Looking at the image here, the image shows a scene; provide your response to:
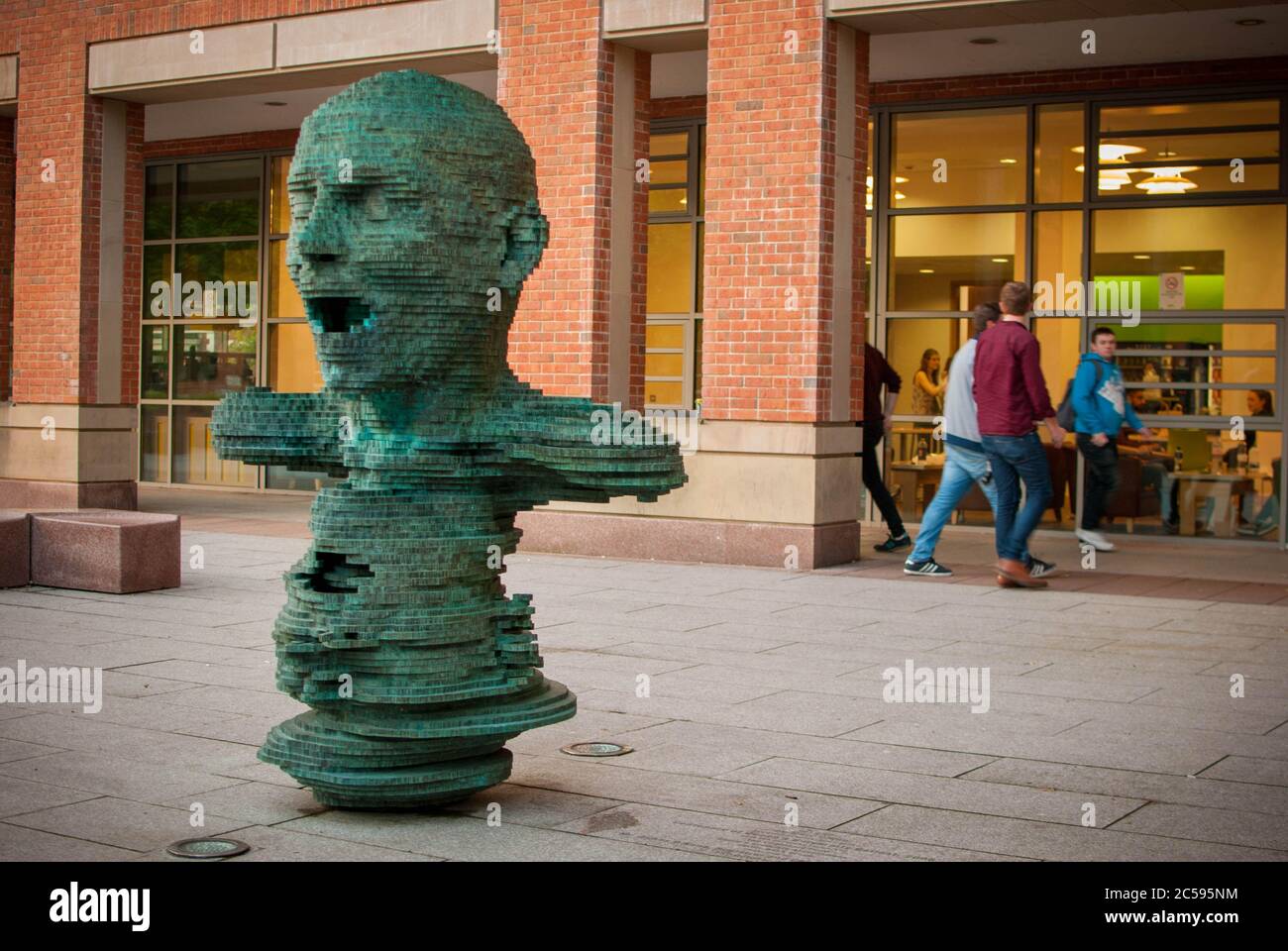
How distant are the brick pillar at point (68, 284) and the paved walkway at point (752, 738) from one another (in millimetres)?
6308

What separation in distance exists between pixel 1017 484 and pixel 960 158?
5539 mm

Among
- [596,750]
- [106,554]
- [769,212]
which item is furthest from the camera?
[769,212]

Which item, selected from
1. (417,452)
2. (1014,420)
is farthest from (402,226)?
(1014,420)

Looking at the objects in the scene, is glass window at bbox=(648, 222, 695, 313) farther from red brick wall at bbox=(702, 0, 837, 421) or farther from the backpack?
the backpack

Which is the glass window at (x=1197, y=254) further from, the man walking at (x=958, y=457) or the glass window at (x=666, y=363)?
the glass window at (x=666, y=363)

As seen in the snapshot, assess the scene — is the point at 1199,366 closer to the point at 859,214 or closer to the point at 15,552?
the point at 859,214

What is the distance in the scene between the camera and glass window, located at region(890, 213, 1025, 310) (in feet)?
50.7

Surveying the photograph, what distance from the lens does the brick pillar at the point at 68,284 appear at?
16438mm

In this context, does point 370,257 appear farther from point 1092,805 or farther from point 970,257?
point 970,257

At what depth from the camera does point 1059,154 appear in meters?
15.1

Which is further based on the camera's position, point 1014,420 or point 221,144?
point 221,144

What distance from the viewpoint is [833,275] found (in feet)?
40.4
